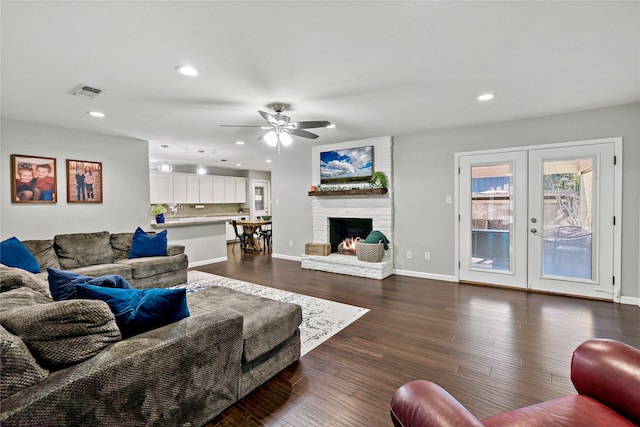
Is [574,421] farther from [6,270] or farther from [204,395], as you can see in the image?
[6,270]

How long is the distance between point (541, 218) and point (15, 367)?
5129 mm

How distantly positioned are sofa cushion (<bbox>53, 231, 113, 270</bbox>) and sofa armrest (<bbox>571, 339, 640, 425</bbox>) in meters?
5.21

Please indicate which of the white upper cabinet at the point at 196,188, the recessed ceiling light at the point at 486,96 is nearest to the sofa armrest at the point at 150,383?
the recessed ceiling light at the point at 486,96

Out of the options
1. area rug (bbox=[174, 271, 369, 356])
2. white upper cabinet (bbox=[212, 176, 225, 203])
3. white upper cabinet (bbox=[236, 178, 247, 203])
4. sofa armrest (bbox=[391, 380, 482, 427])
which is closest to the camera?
sofa armrest (bbox=[391, 380, 482, 427])

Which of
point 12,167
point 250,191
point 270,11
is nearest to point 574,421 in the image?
point 270,11

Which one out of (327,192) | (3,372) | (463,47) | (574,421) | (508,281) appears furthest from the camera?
(327,192)

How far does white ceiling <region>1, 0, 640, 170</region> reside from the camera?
1.83m

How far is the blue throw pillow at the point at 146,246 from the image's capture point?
14.9 feet

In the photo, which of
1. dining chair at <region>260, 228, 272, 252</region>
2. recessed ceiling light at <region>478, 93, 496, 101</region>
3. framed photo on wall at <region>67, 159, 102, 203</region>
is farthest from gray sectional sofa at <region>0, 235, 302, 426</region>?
dining chair at <region>260, 228, 272, 252</region>

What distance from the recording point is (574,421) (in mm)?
1146

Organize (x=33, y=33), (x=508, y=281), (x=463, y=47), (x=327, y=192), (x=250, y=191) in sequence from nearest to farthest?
(x=33, y=33) < (x=463, y=47) < (x=508, y=281) < (x=327, y=192) < (x=250, y=191)

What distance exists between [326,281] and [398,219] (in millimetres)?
1707

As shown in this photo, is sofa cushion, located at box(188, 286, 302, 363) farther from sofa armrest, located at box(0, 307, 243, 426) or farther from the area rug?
the area rug

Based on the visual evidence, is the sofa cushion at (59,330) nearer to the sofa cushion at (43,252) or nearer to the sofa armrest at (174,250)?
the sofa cushion at (43,252)
